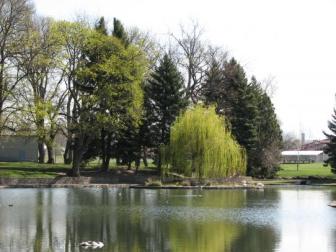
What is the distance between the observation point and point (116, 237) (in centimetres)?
2169

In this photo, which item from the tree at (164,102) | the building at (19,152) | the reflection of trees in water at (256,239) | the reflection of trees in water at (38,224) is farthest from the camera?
the building at (19,152)

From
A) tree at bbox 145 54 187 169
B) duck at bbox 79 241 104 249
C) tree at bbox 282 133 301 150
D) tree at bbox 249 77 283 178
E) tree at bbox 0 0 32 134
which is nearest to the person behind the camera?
duck at bbox 79 241 104 249

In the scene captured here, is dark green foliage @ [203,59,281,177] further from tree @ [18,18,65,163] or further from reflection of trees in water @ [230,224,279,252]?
reflection of trees in water @ [230,224,279,252]

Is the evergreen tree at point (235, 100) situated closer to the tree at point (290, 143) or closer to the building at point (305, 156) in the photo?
Answer: the tree at point (290, 143)

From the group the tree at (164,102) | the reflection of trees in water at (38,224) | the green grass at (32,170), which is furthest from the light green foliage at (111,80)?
the reflection of trees in water at (38,224)

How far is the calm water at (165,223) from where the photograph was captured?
20.5m

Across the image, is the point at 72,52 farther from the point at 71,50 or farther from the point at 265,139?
the point at 265,139

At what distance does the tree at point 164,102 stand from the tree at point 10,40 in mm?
12926

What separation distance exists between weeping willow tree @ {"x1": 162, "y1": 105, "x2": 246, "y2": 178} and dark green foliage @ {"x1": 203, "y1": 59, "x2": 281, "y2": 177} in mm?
9768

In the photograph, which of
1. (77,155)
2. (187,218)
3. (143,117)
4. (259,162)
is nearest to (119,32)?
(143,117)

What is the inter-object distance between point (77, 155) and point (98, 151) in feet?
17.5

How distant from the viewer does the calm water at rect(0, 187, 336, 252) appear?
808 inches

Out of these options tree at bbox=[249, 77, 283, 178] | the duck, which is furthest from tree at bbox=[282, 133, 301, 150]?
the duck

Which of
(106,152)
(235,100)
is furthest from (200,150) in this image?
(235,100)
